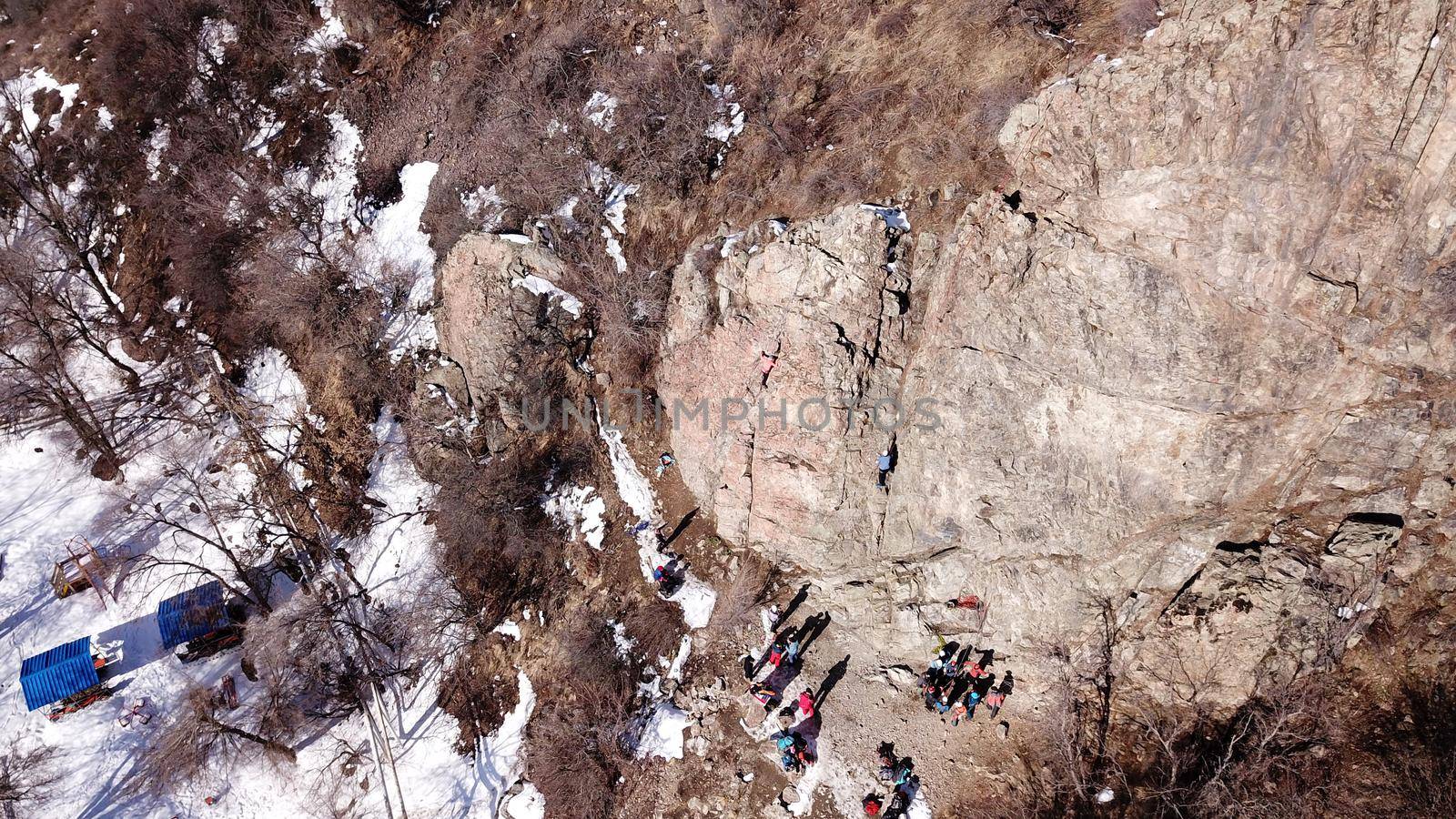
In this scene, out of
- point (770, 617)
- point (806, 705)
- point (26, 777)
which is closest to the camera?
point (806, 705)

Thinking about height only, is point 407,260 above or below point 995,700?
above

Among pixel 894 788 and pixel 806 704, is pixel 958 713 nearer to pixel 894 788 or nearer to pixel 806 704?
pixel 894 788

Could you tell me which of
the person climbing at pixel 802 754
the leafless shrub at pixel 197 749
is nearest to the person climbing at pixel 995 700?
the person climbing at pixel 802 754

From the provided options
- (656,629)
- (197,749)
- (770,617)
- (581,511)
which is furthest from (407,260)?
(770,617)

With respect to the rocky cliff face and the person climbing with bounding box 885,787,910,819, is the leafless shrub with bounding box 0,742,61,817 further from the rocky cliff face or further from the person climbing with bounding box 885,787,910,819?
the person climbing with bounding box 885,787,910,819

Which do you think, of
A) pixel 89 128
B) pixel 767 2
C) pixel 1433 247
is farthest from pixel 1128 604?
pixel 89 128

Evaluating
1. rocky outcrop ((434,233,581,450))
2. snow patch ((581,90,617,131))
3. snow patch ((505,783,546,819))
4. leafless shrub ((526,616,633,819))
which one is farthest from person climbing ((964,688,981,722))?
snow patch ((581,90,617,131))

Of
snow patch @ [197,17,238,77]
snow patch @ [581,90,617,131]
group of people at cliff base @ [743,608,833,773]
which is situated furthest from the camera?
snow patch @ [197,17,238,77]
